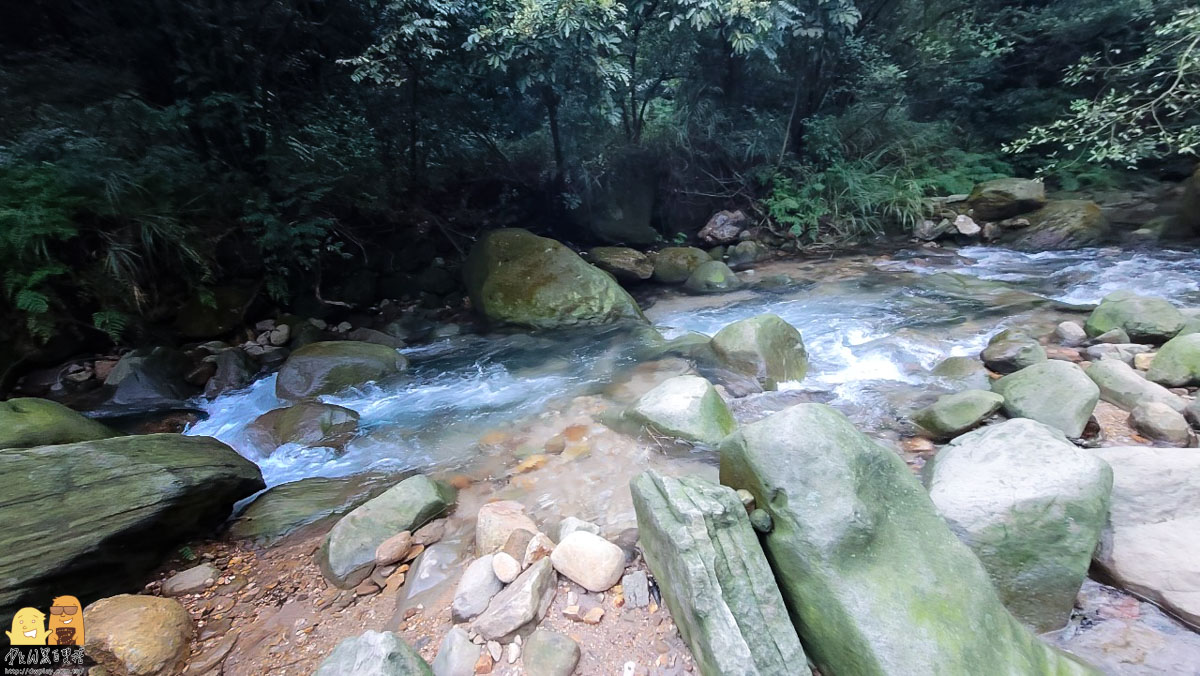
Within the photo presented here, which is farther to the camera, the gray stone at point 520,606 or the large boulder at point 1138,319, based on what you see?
the large boulder at point 1138,319

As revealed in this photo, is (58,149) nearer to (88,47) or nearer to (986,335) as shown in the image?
(88,47)

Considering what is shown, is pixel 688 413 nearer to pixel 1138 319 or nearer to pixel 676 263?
pixel 1138 319

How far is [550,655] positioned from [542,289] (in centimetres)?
505

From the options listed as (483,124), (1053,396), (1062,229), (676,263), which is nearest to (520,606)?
(1053,396)

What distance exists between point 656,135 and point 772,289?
3.90 metres

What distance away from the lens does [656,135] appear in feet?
31.4

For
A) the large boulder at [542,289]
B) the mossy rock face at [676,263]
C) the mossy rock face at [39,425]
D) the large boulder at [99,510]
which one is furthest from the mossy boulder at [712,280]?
the mossy rock face at [39,425]

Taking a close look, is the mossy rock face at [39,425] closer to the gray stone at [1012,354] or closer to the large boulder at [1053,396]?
the large boulder at [1053,396]

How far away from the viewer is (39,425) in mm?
3193

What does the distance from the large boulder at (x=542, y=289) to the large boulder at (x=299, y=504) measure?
10.7ft

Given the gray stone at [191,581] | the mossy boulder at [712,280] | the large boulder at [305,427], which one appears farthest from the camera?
the mossy boulder at [712,280]

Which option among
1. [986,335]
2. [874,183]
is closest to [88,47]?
[986,335]

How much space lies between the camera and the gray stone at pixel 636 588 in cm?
224

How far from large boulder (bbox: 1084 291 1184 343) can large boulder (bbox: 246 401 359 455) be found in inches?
279
